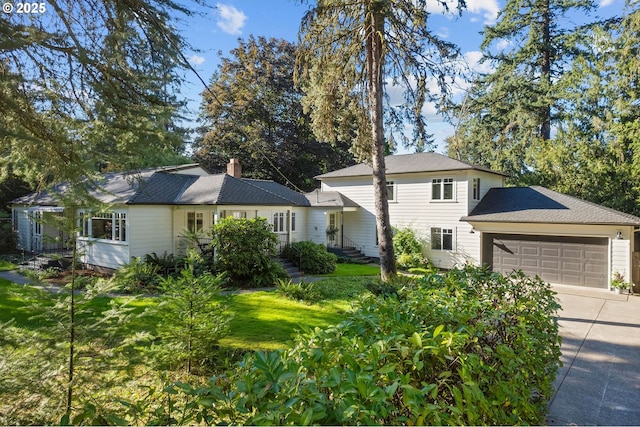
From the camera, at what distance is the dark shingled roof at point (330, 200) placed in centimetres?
2070

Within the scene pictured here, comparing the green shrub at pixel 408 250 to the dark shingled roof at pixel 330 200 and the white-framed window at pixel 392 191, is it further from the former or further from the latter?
the dark shingled roof at pixel 330 200

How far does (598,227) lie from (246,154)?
24.7 metres

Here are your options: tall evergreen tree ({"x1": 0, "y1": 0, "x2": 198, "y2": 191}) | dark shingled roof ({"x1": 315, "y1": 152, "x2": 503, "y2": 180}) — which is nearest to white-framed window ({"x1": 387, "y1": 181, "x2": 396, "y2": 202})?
dark shingled roof ({"x1": 315, "y1": 152, "x2": 503, "y2": 180})

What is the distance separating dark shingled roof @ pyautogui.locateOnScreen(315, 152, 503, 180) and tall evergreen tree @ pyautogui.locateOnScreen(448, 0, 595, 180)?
9.70 ft

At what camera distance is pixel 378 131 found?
36.2ft

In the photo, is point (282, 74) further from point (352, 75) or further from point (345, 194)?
point (352, 75)

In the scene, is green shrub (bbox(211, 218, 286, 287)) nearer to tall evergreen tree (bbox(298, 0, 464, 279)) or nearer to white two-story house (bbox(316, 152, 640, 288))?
tall evergreen tree (bbox(298, 0, 464, 279))

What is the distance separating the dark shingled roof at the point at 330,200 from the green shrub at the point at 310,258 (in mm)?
4029

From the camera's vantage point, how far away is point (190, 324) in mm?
5848

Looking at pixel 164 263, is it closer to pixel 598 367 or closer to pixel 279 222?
pixel 279 222

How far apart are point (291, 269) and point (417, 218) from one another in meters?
7.76

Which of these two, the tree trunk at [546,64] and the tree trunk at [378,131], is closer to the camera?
the tree trunk at [378,131]

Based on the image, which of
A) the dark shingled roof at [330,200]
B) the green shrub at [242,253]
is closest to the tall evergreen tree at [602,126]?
the dark shingled roof at [330,200]

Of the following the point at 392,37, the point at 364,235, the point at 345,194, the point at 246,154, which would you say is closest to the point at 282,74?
the point at 246,154
